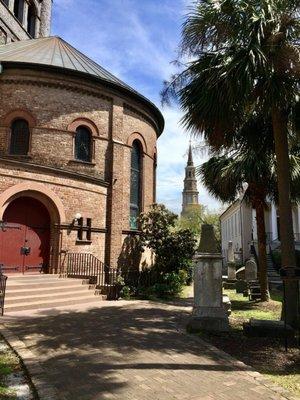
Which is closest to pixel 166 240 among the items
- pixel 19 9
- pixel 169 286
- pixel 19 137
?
pixel 169 286

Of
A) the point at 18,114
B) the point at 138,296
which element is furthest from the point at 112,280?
the point at 18,114

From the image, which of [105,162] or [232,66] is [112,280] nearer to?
[105,162]

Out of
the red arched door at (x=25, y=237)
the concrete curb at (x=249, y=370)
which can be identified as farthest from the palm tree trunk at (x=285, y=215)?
the red arched door at (x=25, y=237)

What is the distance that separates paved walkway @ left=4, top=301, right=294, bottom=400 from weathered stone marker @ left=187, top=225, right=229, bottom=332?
567mm

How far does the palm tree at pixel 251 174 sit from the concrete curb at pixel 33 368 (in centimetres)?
773

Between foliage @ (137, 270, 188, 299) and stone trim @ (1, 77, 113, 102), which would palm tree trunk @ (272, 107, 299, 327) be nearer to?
foliage @ (137, 270, 188, 299)

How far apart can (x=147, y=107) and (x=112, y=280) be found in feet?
31.8

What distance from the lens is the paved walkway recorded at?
539cm

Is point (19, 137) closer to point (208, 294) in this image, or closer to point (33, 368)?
point (208, 294)

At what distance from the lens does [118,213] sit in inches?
699

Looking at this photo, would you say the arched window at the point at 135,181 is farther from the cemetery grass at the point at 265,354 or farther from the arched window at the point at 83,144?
the cemetery grass at the point at 265,354

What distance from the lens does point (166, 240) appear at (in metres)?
17.9

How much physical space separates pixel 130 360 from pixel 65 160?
37.4 feet

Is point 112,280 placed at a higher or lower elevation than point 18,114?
lower
